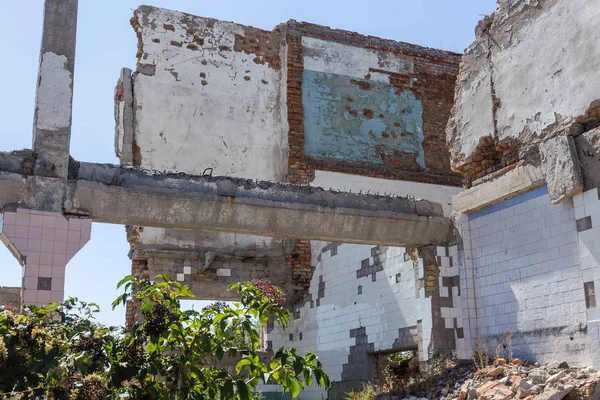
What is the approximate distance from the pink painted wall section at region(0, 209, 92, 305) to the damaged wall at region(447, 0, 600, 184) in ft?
17.4

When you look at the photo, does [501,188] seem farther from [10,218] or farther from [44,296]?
[10,218]

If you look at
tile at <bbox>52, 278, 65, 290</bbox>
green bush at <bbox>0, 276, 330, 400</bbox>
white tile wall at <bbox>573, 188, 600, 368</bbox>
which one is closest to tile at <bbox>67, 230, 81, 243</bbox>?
tile at <bbox>52, 278, 65, 290</bbox>

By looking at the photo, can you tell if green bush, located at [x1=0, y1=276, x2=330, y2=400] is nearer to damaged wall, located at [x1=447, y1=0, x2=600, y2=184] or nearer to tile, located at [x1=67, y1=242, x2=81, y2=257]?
tile, located at [x1=67, y1=242, x2=81, y2=257]

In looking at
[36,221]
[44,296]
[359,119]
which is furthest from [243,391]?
[359,119]

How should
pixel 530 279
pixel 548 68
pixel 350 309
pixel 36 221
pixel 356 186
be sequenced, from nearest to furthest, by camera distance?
pixel 36 221, pixel 530 279, pixel 548 68, pixel 350 309, pixel 356 186

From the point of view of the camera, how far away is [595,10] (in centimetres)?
791

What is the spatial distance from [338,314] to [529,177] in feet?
16.2

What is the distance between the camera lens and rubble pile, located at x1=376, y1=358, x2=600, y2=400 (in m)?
6.87

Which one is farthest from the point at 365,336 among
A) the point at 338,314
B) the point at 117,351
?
the point at 117,351

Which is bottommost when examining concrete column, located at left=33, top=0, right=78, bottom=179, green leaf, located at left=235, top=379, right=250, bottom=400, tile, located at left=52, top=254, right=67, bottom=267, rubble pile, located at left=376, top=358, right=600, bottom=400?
rubble pile, located at left=376, top=358, right=600, bottom=400

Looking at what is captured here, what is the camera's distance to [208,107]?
48.0ft

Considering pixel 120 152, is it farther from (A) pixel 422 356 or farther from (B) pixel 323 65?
(A) pixel 422 356

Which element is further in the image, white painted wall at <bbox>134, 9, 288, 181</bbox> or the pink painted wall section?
white painted wall at <bbox>134, 9, 288, 181</bbox>

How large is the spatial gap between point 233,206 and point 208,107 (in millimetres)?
6034
